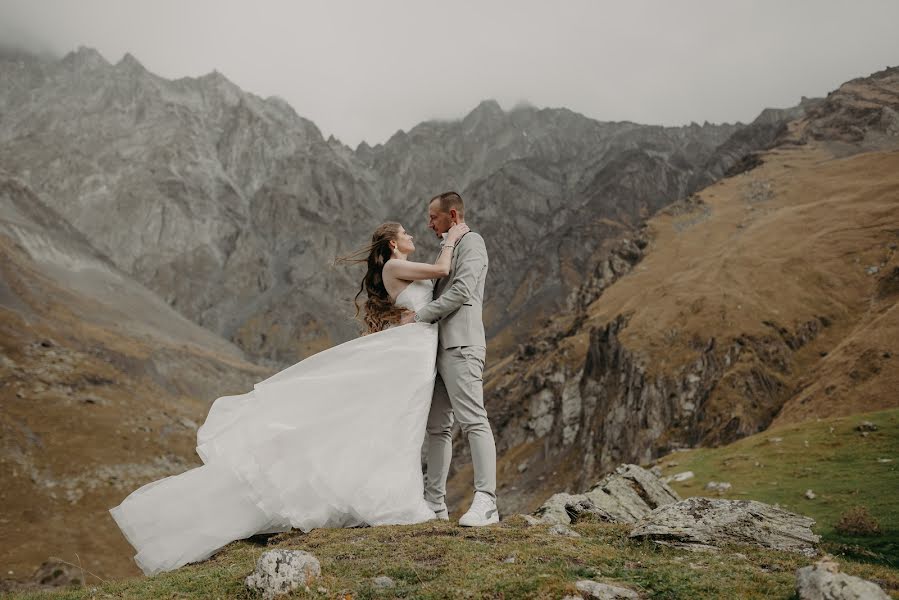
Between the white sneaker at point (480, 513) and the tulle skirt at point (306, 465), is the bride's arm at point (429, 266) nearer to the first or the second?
the tulle skirt at point (306, 465)

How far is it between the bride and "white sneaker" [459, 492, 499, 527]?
816mm

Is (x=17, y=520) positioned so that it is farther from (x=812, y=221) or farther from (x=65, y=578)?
(x=812, y=221)

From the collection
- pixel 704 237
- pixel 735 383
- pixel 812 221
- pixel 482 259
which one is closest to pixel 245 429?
pixel 482 259

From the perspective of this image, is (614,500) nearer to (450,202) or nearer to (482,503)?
(482,503)

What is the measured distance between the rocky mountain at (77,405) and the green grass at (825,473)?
26631 millimetres

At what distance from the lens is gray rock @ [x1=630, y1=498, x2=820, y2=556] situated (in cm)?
912

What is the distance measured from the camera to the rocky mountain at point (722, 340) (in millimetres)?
64812

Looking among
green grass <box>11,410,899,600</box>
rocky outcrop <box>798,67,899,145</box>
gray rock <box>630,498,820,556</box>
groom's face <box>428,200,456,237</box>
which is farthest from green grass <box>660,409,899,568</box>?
rocky outcrop <box>798,67,899,145</box>

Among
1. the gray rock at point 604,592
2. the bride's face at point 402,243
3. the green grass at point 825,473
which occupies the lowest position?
the green grass at point 825,473

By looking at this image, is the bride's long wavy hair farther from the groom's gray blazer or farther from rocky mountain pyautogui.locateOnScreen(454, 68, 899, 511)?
rocky mountain pyautogui.locateOnScreen(454, 68, 899, 511)

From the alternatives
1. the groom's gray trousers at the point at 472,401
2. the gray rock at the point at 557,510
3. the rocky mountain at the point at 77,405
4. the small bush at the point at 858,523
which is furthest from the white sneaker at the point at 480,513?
the rocky mountain at the point at 77,405

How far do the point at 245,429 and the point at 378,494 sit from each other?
2334mm

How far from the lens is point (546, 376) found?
11988 centimetres

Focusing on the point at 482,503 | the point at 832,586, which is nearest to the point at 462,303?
the point at 482,503
